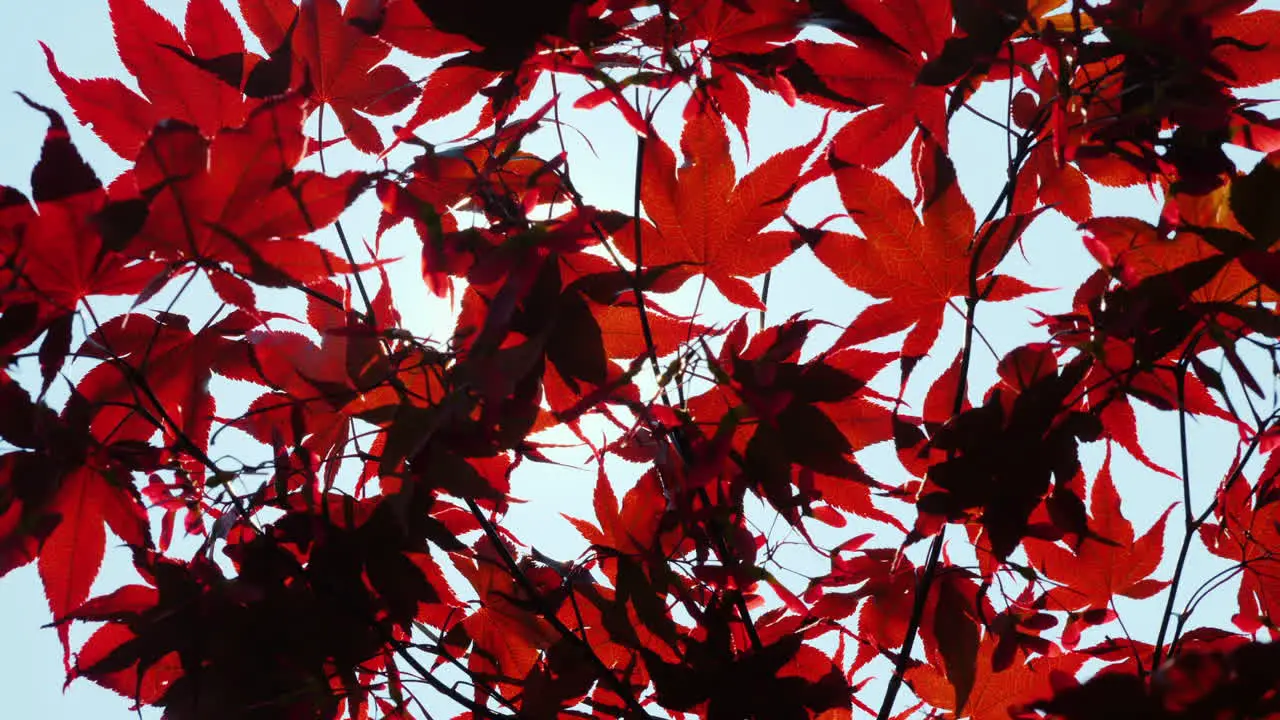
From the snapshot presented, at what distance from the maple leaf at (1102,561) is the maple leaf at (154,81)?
0.76 meters

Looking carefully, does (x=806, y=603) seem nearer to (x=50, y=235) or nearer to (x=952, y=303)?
(x=952, y=303)

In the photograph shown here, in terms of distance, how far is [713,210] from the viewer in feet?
2.68

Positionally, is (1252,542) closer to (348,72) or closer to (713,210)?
(713,210)

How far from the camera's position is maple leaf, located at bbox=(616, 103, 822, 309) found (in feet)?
2.63

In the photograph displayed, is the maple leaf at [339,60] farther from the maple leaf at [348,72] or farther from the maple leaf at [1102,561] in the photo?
the maple leaf at [1102,561]

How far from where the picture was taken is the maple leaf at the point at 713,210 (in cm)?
80

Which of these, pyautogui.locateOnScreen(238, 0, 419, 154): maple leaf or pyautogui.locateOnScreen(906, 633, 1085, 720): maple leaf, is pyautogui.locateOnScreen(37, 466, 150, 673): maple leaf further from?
pyautogui.locateOnScreen(906, 633, 1085, 720): maple leaf

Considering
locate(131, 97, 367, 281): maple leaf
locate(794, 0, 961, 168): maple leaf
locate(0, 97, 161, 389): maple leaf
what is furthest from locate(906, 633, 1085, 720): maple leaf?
locate(0, 97, 161, 389): maple leaf

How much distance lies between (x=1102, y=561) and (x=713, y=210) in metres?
0.44

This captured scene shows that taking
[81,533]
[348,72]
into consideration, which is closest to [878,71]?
[348,72]

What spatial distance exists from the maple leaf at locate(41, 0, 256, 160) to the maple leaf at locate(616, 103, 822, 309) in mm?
355

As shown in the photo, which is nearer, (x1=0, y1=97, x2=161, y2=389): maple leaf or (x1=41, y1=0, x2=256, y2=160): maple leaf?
(x1=0, y1=97, x2=161, y2=389): maple leaf

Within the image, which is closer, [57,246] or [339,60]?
[57,246]

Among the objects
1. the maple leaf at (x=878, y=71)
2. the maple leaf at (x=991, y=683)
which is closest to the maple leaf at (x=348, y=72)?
the maple leaf at (x=878, y=71)
